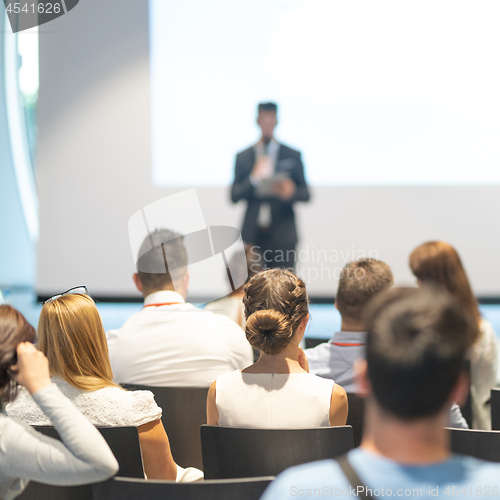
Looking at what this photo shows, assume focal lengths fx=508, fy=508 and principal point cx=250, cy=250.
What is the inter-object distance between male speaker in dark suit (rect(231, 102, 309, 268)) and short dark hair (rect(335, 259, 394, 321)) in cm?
263

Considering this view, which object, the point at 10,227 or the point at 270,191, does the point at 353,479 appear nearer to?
the point at 270,191

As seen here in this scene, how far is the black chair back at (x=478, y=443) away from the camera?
116 centimetres

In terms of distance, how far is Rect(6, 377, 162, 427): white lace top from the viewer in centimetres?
128

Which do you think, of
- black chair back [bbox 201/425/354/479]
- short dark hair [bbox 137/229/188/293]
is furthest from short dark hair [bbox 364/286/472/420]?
short dark hair [bbox 137/229/188/293]

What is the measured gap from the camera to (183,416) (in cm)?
162

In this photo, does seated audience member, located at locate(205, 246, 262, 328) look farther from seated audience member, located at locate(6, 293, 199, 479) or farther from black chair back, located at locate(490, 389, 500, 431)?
black chair back, located at locate(490, 389, 500, 431)

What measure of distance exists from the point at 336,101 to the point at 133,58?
6.36 feet

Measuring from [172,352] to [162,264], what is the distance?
426 mm

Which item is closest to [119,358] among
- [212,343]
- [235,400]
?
[212,343]

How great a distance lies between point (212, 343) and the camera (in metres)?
1.86

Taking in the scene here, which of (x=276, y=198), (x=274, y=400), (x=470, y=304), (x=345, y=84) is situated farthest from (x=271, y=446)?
(x=345, y=84)

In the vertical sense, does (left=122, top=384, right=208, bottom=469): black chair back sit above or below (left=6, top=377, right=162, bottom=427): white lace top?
below

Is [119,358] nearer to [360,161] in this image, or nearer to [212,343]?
[212,343]

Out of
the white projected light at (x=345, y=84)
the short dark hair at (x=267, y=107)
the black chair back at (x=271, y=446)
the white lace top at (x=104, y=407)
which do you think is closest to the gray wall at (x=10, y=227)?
the white projected light at (x=345, y=84)
